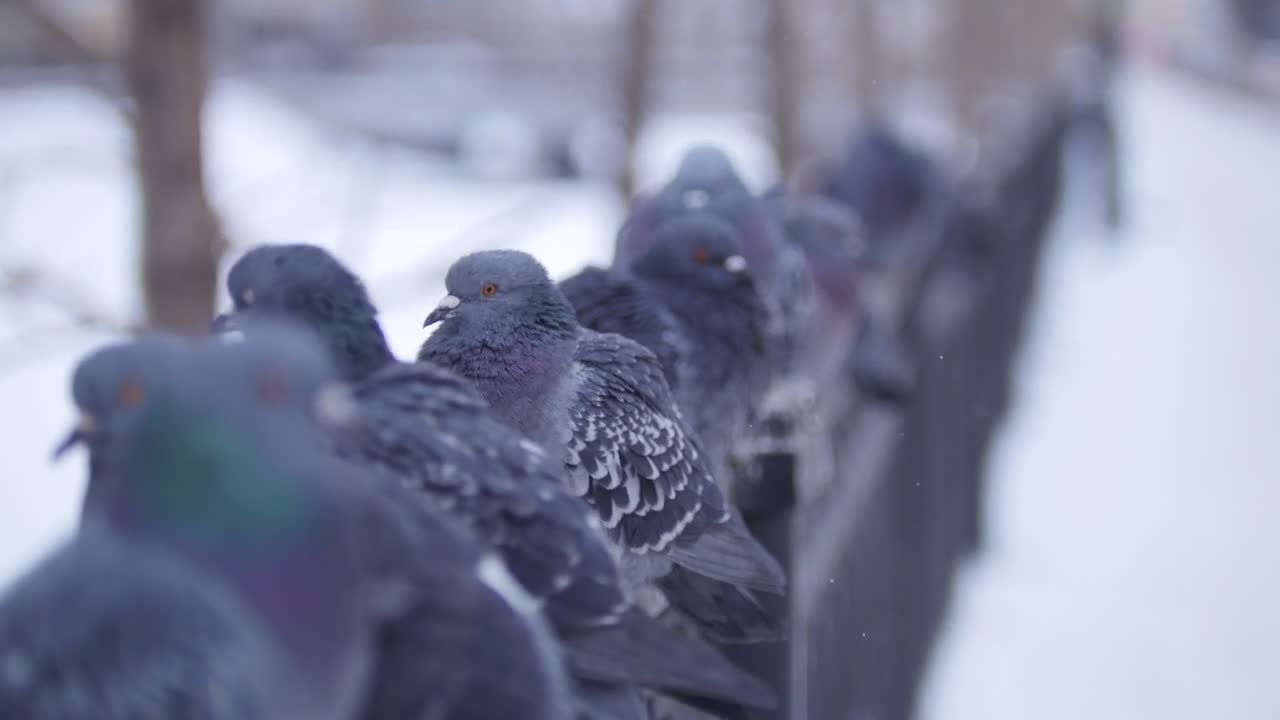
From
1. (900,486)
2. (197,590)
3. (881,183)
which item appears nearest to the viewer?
(197,590)

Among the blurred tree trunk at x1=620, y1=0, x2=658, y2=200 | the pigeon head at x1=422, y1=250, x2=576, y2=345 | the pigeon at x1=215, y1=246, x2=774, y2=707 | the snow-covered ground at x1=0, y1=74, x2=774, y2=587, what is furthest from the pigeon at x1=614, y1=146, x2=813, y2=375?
the blurred tree trunk at x1=620, y1=0, x2=658, y2=200

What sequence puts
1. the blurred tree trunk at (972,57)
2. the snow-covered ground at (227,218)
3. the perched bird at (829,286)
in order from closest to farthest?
the perched bird at (829,286) → the snow-covered ground at (227,218) → the blurred tree trunk at (972,57)

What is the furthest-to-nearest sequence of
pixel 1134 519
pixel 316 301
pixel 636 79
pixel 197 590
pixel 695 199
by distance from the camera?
pixel 1134 519, pixel 636 79, pixel 695 199, pixel 316 301, pixel 197 590

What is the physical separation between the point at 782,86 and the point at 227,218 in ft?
10.9

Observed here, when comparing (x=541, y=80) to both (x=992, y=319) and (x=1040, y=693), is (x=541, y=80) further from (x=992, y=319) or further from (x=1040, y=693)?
(x=1040, y=693)

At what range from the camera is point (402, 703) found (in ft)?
4.38

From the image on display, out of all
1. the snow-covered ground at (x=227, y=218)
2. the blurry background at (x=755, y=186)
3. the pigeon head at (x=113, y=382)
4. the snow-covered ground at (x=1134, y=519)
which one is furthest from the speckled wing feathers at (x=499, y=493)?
the snow-covered ground at (x=1134, y=519)

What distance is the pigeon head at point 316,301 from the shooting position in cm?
187

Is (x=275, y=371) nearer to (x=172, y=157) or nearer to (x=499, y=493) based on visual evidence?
(x=499, y=493)

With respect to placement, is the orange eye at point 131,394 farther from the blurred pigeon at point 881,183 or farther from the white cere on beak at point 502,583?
the blurred pigeon at point 881,183

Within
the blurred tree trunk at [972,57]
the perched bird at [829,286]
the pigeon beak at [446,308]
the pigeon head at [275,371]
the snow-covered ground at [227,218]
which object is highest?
the blurred tree trunk at [972,57]

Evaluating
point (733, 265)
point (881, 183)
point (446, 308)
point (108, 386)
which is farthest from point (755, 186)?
point (108, 386)

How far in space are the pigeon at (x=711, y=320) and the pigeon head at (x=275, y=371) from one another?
1708 mm

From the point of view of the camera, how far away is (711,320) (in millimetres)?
3186
